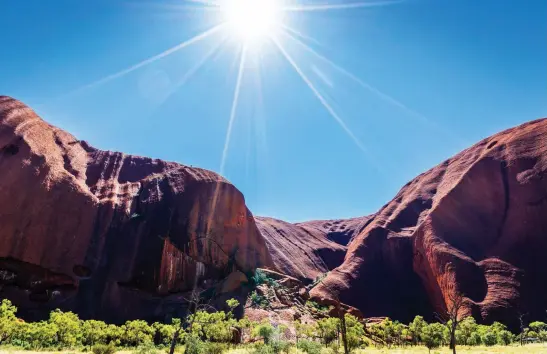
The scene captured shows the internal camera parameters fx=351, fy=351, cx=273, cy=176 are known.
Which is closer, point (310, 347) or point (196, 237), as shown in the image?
point (310, 347)

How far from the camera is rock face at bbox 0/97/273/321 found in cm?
5503

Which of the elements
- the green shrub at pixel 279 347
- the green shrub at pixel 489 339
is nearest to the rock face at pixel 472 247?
the green shrub at pixel 489 339

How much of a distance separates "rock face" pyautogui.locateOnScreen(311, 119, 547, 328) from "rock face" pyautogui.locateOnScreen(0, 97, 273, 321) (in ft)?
91.2

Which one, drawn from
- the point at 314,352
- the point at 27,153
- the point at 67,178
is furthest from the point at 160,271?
the point at 314,352

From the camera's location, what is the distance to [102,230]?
211 feet

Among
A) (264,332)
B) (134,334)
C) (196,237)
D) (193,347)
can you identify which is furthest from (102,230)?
(193,347)

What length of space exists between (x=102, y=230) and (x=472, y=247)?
77832 millimetres

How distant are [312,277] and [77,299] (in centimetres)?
6683

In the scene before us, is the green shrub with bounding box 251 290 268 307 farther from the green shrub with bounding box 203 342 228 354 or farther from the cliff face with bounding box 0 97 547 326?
the green shrub with bounding box 203 342 228 354

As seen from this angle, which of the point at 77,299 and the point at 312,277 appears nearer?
the point at 77,299

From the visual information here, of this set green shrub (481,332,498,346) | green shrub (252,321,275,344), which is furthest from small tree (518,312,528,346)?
green shrub (252,321,275,344)

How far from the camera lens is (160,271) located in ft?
203

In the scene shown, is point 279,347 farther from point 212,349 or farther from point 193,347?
point 193,347

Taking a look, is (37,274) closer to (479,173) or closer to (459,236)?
(459,236)
